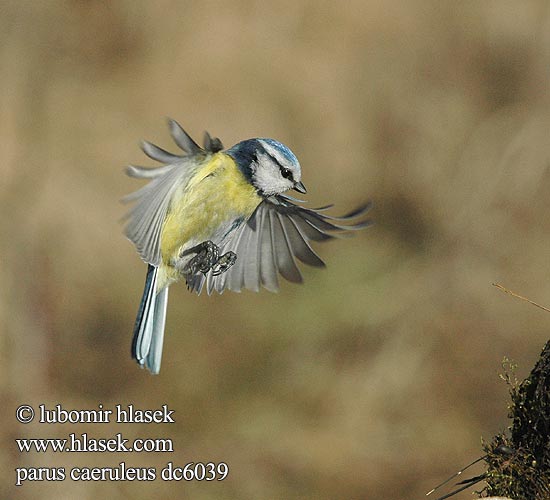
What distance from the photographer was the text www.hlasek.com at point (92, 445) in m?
4.03

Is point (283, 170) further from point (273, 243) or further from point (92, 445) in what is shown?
point (92, 445)

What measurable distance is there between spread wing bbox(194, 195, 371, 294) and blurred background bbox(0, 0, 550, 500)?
2195mm

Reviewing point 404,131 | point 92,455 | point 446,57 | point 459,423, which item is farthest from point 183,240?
point 446,57

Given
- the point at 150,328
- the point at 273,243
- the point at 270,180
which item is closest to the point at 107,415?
the point at 273,243

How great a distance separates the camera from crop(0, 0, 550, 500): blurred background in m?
4.39

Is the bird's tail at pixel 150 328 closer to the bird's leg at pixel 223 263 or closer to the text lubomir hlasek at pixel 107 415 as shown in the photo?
the bird's leg at pixel 223 263

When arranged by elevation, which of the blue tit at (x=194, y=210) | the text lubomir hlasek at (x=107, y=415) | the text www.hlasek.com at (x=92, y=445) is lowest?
the blue tit at (x=194, y=210)

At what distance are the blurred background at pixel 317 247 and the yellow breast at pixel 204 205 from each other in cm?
243

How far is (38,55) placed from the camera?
5148 millimetres

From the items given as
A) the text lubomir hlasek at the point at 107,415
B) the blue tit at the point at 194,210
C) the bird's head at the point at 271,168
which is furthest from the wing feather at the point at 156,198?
the text lubomir hlasek at the point at 107,415

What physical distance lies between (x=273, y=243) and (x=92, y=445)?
7.45ft

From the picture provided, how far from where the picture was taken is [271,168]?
1.96 metres

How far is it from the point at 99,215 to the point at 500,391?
7.90 ft

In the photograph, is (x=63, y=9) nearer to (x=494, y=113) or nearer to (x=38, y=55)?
(x=38, y=55)
